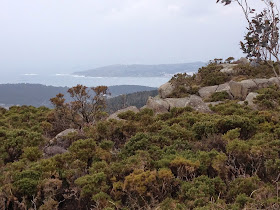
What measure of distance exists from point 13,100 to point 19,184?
116 metres

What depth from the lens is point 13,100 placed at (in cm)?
10925

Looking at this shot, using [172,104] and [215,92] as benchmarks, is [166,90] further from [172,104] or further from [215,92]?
[172,104]

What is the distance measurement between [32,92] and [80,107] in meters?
119

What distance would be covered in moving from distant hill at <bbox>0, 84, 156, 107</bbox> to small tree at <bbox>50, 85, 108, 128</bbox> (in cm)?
9366

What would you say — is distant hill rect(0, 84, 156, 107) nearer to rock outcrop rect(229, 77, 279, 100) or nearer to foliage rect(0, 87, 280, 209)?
rock outcrop rect(229, 77, 279, 100)

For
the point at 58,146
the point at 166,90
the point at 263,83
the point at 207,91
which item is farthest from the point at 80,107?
the point at 263,83

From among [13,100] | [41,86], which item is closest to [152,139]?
[13,100]

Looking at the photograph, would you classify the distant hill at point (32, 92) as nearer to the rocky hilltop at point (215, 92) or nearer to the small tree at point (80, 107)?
the rocky hilltop at point (215, 92)

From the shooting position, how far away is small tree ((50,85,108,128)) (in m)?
10.6

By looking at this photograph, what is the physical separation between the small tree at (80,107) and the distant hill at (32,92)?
307 ft

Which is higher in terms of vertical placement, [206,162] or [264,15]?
[264,15]

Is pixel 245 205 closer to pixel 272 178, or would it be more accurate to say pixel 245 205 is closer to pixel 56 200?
pixel 272 178

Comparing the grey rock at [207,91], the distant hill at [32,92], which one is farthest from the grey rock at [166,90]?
the distant hill at [32,92]

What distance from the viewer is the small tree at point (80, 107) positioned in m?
10.6
